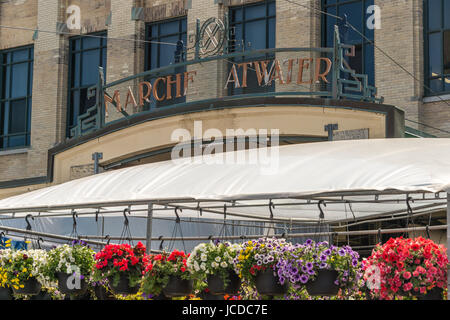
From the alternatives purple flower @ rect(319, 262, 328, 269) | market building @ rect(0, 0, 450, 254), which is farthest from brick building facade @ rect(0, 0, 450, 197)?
purple flower @ rect(319, 262, 328, 269)

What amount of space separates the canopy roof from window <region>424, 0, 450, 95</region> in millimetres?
6226

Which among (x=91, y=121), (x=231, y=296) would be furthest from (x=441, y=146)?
(x=91, y=121)

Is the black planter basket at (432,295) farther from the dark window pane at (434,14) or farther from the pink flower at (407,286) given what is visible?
the dark window pane at (434,14)

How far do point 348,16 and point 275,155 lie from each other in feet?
30.2

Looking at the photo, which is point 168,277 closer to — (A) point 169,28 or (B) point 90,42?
(A) point 169,28

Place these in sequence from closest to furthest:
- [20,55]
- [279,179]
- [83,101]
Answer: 1. [279,179]
2. [83,101]
3. [20,55]

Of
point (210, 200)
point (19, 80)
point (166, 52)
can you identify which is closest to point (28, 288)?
point (210, 200)

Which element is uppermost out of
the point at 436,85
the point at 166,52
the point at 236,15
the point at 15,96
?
the point at 236,15

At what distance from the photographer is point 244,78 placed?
15906 millimetres

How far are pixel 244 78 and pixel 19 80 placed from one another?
34.0ft

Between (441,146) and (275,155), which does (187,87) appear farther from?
(441,146)

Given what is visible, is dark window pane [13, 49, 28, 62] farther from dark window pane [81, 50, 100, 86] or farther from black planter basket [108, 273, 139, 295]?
black planter basket [108, 273, 139, 295]

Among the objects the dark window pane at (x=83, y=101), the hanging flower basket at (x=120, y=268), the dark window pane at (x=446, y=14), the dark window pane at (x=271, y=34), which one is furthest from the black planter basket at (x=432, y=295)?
the dark window pane at (x=83, y=101)

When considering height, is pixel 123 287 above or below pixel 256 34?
below
